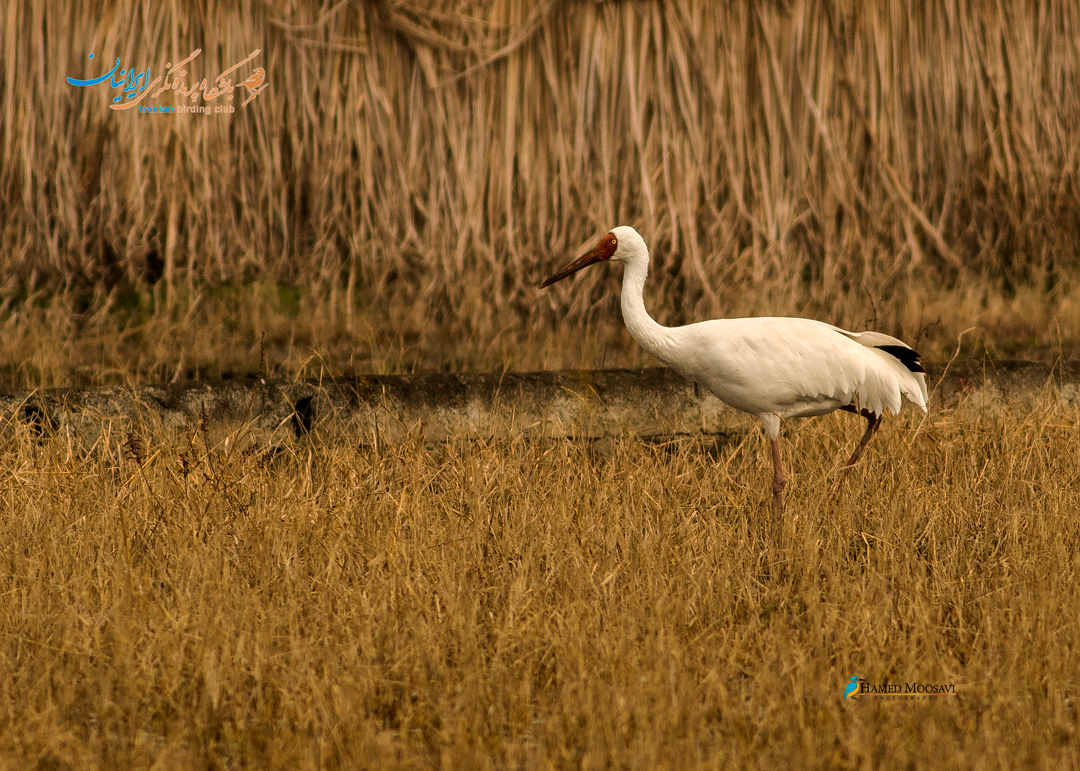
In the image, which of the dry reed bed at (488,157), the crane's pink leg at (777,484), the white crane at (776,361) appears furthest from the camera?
the dry reed bed at (488,157)

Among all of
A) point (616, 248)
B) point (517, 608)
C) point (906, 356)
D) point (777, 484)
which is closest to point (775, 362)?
point (777, 484)

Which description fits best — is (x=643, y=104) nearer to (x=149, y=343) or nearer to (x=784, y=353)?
(x=784, y=353)

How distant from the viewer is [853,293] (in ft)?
20.3

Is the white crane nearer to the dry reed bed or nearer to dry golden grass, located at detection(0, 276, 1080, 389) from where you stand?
dry golden grass, located at detection(0, 276, 1080, 389)

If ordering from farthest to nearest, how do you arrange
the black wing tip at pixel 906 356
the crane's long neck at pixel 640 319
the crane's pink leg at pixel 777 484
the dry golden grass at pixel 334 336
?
the dry golden grass at pixel 334 336, the black wing tip at pixel 906 356, the crane's long neck at pixel 640 319, the crane's pink leg at pixel 777 484

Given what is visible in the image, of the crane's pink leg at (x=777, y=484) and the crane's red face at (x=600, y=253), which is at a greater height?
the crane's red face at (x=600, y=253)

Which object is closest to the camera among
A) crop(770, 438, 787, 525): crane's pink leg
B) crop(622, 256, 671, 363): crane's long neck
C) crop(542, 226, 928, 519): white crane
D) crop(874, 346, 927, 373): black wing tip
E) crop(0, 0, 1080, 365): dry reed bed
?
crop(770, 438, 787, 525): crane's pink leg

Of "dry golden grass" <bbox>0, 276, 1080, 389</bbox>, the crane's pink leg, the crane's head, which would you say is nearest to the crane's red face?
the crane's head

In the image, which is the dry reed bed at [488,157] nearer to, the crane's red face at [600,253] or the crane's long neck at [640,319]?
the crane's red face at [600,253]

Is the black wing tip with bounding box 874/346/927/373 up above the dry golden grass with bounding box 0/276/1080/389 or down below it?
above

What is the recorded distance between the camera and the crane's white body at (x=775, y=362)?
14.3 ft

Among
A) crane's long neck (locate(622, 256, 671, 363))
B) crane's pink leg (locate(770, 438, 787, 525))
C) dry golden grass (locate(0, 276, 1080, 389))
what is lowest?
crane's pink leg (locate(770, 438, 787, 525))

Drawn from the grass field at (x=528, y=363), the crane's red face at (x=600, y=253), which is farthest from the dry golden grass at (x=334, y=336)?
the crane's red face at (x=600, y=253)

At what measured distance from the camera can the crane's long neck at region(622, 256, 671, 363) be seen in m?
4.47
